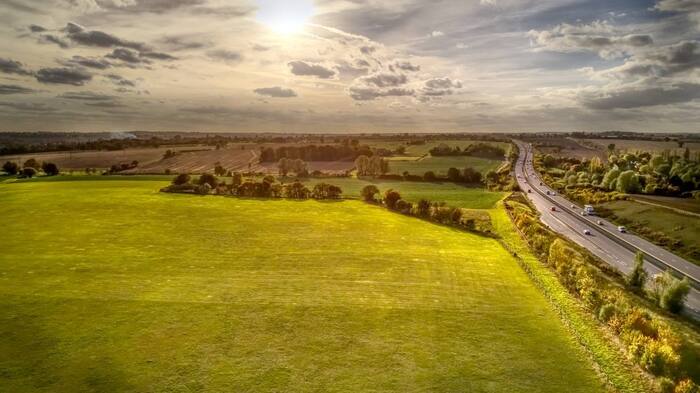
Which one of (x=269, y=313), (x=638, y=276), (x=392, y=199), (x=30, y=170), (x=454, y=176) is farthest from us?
(x=454, y=176)

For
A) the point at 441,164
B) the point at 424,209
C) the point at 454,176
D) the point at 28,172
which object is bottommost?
the point at 424,209

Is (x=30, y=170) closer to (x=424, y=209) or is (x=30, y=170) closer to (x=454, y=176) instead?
(x=424, y=209)

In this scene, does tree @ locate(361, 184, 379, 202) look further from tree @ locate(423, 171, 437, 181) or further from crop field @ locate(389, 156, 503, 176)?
crop field @ locate(389, 156, 503, 176)

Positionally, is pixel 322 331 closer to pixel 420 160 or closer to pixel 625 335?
pixel 625 335

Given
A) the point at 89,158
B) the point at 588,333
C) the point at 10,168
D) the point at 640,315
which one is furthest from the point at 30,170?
the point at 640,315

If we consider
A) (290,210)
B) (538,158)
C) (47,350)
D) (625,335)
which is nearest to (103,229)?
(290,210)

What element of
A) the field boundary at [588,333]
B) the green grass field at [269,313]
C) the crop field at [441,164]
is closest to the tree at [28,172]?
the green grass field at [269,313]

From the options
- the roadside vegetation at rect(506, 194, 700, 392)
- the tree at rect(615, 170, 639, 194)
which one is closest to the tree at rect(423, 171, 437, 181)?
the tree at rect(615, 170, 639, 194)
